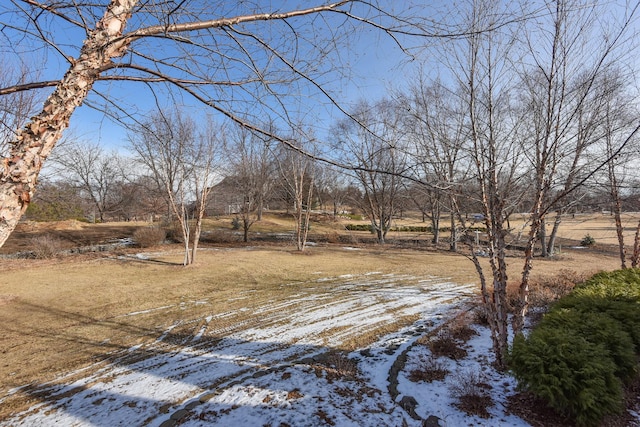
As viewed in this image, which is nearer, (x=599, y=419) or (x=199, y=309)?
A: (x=599, y=419)

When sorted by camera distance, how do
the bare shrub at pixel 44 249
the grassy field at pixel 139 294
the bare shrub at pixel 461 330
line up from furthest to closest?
1. the bare shrub at pixel 44 249
2. the bare shrub at pixel 461 330
3. the grassy field at pixel 139 294

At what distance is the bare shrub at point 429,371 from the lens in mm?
3570

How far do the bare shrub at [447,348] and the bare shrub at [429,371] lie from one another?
1.06ft

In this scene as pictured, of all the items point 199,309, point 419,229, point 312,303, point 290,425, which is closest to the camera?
point 290,425

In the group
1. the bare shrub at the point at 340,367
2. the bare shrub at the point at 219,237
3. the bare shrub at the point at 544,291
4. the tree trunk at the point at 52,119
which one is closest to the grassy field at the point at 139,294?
the bare shrub at the point at 340,367

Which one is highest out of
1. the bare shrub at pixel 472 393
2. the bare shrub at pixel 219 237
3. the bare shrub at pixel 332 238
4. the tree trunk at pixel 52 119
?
the tree trunk at pixel 52 119

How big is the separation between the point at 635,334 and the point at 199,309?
7576mm

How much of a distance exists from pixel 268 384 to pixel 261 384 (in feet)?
0.29

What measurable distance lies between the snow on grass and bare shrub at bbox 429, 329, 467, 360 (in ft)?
0.49

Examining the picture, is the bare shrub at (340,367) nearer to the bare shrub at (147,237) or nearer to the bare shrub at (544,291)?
the bare shrub at (544,291)

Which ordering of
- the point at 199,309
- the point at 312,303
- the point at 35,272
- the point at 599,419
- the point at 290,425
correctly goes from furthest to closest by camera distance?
the point at 35,272
the point at 312,303
the point at 199,309
the point at 290,425
the point at 599,419

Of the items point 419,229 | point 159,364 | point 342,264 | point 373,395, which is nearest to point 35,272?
point 159,364

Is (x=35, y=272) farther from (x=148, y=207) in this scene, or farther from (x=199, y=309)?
(x=148, y=207)

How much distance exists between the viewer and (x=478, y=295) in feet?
25.9
